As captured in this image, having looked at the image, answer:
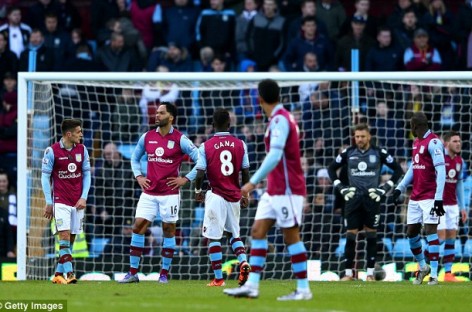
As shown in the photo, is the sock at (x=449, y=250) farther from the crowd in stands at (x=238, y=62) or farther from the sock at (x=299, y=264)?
the sock at (x=299, y=264)

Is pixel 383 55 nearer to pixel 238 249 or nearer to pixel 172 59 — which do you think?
pixel 172 59

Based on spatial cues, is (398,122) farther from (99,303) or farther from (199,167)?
(99,303)

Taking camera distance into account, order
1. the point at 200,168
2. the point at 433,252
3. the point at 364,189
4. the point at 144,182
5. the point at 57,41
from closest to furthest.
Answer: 1. the point at 200,168
2. the point at 144,182
3. the point at 433,252
4. the point at 364,189
5. the point at 57,41

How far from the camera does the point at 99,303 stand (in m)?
11.4

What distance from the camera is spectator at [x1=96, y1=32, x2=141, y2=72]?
22.2 m

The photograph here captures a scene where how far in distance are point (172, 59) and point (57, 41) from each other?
2.43 m

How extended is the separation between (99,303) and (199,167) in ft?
13.5

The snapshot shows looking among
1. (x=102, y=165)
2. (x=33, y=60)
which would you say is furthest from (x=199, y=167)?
(x=33, y=60)

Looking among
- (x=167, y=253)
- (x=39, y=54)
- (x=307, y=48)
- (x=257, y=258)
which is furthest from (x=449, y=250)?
(x=39, y=54)

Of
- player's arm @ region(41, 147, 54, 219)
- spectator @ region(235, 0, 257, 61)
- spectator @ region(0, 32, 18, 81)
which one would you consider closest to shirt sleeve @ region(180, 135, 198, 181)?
player's arm @ region(41, 147, 54, 219)

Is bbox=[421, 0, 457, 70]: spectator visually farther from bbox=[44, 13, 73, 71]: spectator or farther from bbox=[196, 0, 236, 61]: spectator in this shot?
bbox=[44, 13, 73, 71]: spectator

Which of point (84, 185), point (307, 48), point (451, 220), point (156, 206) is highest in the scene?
point (307, 48)

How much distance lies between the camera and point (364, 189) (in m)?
17.7

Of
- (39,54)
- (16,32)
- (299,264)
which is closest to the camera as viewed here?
(299,264)
